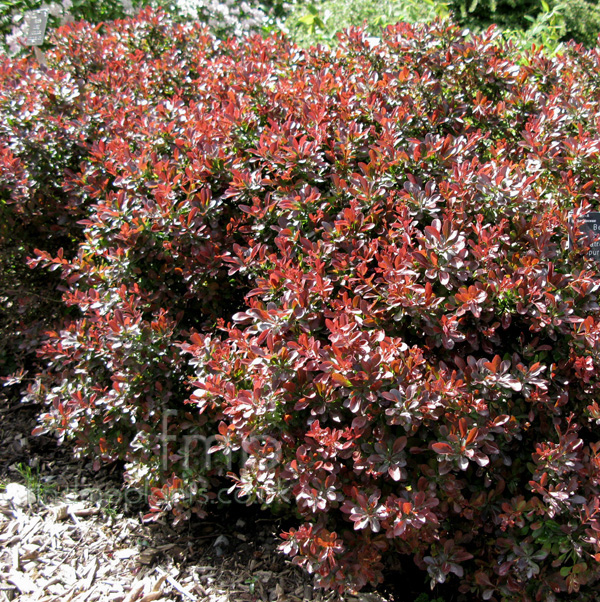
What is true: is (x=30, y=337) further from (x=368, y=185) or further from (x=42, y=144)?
(x=368, y=185)

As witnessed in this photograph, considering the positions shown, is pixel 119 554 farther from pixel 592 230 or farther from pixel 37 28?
pixel 37 28

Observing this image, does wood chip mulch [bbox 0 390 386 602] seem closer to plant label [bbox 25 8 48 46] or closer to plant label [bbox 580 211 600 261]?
plant label [bbox 580 211 600 261]

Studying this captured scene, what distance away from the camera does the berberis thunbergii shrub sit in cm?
205

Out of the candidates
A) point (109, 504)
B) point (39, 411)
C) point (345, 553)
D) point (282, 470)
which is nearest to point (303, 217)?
point (282, 470)

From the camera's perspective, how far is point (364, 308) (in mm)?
2168

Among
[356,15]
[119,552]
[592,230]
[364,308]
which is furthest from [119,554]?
[356,15]

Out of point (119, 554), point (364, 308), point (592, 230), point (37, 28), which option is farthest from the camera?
point (37, 28)

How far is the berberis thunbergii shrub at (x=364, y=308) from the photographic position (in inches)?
80.9

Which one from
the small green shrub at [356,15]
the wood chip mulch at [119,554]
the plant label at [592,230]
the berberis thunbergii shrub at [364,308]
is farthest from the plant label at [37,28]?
the plant label at [592,230]

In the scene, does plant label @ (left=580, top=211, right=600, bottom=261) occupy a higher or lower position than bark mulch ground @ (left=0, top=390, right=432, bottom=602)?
higher

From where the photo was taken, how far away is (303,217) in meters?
2.54

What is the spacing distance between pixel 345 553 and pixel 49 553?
142 cm

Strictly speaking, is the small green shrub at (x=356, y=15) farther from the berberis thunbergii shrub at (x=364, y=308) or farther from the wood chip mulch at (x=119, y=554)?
the wood chip mulch at (x=119, y=554)

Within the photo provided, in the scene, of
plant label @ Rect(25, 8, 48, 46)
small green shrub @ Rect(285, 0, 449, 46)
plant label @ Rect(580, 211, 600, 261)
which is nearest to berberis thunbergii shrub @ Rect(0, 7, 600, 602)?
plant label @ Rect(580, 211, 600, 261)
